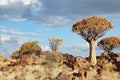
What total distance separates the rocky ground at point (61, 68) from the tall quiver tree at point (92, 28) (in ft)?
8.08

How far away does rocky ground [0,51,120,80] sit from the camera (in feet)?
79.1

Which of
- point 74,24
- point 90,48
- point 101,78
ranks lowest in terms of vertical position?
point 101,78

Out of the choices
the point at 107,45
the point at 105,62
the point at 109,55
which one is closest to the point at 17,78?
the point at 105,62

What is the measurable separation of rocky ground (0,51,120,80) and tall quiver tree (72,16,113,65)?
246cm

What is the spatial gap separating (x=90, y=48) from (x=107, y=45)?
1338cm

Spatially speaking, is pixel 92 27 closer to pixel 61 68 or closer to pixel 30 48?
pixel 61 68

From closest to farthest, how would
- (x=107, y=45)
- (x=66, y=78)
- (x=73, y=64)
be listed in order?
(x=66, y=78), (x=73, y=64), (x=107, y=45)

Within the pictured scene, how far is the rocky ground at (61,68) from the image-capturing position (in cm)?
2411

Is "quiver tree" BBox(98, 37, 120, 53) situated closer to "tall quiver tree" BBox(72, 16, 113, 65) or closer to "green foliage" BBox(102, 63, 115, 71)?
"tall quiver tree" BBox(72, 16, 113, 65)

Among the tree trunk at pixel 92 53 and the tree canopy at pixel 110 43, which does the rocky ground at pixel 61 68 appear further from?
the tree canopy at pixel 110 43

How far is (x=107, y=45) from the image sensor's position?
172ft

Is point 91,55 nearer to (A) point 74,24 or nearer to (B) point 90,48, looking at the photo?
(B) point 90,48

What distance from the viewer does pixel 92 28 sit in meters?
38.3

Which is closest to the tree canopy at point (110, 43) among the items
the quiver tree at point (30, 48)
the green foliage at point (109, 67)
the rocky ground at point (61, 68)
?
the quiver tree at point (30, 48)
